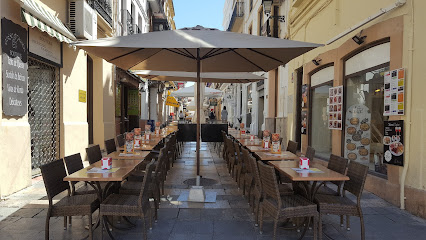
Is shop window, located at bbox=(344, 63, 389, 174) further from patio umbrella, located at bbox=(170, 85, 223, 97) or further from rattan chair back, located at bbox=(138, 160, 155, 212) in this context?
patio umbrella, located at bbox=(170, 85, 223, 97)

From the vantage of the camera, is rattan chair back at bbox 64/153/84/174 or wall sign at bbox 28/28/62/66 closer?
rattan chair back at bbox 64/153/84/174

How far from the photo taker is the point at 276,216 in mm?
3158

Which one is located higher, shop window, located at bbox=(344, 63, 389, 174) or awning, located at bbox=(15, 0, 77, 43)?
awning, located at bbox=(15, 0, 77, 43)

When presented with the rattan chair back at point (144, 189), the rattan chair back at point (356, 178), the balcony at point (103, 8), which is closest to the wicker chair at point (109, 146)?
the rattan chair back at point (144, 189)

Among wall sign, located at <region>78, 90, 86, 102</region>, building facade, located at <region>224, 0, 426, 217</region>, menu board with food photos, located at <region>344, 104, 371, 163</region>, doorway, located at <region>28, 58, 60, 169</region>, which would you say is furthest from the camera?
wall sign, located at <region>78, 90, 86, 102</region>

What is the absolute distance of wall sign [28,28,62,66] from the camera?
5.91 metres

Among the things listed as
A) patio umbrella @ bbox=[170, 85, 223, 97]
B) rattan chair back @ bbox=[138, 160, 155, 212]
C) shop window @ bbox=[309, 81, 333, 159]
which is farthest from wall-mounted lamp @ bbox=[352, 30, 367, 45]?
patio umbrella @ bbox=[170, 85, 223, 97]

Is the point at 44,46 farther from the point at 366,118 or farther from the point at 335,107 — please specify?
the point at 366,118

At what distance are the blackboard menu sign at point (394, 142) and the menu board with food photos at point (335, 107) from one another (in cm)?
176

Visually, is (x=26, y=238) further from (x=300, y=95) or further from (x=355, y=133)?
(x=300, y=95)

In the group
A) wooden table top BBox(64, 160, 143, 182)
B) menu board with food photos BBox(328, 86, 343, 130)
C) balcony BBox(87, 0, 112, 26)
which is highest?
balcony BBox(87, 0, 112, 26)

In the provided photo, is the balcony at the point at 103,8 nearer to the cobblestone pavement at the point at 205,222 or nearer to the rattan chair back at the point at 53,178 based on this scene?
the cobblestone pavement at the point at 205,222

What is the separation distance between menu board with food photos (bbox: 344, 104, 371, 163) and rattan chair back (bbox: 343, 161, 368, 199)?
2.84 metres

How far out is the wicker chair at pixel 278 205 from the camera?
10.4 feet
